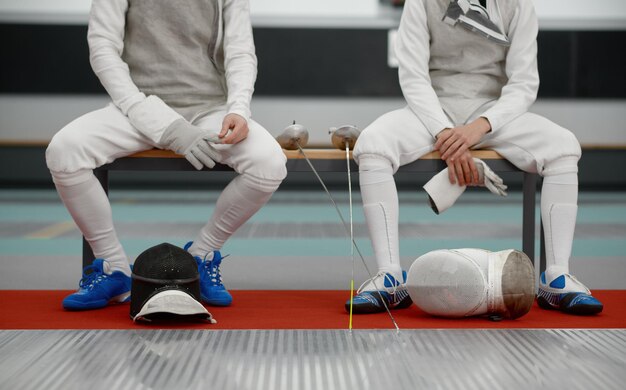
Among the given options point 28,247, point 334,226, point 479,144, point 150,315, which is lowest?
point 334,226

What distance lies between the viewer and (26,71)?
788 cm

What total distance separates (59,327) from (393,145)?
109 centimetres

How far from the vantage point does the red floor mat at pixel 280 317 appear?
6.62ft

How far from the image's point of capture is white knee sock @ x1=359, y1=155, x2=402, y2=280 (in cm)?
233

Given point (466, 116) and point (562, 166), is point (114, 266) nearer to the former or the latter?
point (466, 116)

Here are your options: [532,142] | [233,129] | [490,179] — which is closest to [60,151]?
[233,129]

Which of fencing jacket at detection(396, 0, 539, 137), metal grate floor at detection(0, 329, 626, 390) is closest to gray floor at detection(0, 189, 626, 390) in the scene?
metal grate floor at detection(0, 329, 626, 390)

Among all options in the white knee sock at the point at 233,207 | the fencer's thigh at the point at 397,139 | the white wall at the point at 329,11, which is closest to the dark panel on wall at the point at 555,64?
the white wall at the point at 329,11

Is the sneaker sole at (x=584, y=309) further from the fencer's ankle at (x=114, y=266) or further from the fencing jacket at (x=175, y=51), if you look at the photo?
the fencer's ankle at (x=114, y=266)

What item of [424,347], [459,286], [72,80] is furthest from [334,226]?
[72,80]

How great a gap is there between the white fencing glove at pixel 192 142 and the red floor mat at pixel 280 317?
0.44m

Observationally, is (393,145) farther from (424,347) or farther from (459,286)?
(424,347)

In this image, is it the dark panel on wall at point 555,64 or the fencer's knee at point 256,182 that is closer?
the fencer's knee at point 256,182

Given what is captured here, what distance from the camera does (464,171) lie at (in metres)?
2.39
